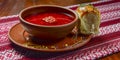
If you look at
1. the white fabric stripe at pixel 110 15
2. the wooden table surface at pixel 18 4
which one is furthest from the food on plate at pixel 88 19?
the wooden table surface at pixel 18 4

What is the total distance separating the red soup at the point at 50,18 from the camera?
0.56 m

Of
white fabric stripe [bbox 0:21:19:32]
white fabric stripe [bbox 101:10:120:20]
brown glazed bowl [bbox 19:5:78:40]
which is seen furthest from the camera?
white fabric stripe [bbox 101:10:120:20]

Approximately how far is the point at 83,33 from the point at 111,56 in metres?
0.10

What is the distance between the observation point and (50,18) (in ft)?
Answer: 1.85

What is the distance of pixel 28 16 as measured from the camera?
59 centimetres

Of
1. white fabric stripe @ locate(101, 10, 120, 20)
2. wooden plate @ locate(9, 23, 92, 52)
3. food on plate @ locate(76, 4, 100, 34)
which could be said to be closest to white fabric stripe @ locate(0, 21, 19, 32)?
wooden plate @ locate(9, 23, 92, 52)

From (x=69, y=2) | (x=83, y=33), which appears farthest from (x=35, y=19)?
(x=69, y=2)

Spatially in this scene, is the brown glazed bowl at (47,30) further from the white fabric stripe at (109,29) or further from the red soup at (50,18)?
the white fabric stripe at (109,29)

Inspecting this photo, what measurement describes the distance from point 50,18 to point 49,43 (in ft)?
0.22

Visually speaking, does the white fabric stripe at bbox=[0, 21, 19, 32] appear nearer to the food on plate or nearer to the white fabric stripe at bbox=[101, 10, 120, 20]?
the food on plate

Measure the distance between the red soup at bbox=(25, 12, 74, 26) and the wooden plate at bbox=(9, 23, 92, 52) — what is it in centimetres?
5

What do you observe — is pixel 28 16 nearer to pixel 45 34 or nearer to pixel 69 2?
pixel 45 34

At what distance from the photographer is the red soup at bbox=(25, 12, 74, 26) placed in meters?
0.56

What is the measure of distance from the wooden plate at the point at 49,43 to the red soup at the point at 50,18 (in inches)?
1.8
